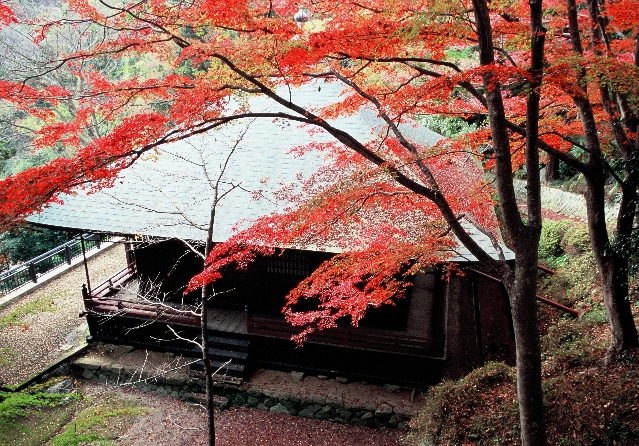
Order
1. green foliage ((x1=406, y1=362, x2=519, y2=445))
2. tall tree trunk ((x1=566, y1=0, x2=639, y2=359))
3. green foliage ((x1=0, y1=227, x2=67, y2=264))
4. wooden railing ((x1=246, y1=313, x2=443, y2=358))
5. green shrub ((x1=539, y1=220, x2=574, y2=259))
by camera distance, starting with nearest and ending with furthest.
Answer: tall tree trunk ((x1=566, y1=0, x2=639, y2=359)) → green foliage ((x1=406, y1=362, x2=519, y2=445)) → wooden railing ((x1=246, y1=313, x2=443, y2=358)) → green shrub ((x1=539, y1=220, x2=574, y2=259)) → green foliage ((x1=0, y1=227, x2=67, y2=264))

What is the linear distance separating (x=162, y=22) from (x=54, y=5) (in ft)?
96.2

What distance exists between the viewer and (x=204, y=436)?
8.73 metres

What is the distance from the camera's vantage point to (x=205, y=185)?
1074cm

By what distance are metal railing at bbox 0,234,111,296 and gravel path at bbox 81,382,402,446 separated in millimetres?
5481

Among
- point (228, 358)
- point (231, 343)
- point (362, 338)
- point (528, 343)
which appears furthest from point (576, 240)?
point (228, 358)

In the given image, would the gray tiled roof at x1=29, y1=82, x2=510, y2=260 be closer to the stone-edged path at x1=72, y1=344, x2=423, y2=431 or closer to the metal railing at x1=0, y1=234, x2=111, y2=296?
the metal railing at x1=0, y1=234, x2=111, y2=296

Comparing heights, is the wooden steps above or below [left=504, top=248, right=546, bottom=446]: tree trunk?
below

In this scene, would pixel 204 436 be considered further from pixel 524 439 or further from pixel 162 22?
pixel 162 22

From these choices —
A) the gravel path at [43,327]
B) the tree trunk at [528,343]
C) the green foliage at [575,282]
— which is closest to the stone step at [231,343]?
the gravel path at [43,327]

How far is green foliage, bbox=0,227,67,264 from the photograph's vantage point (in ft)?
53.8

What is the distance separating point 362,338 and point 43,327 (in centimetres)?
869

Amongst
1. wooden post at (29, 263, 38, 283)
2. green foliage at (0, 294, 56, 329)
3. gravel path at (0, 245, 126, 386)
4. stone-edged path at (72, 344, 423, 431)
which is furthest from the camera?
wooden post at (29, 263, 38, 283)

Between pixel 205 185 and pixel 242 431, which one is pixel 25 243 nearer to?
pixel 205 185

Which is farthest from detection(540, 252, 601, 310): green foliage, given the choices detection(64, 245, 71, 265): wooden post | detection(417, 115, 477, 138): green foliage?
detection(64, 245, 71, 265): wooden post
